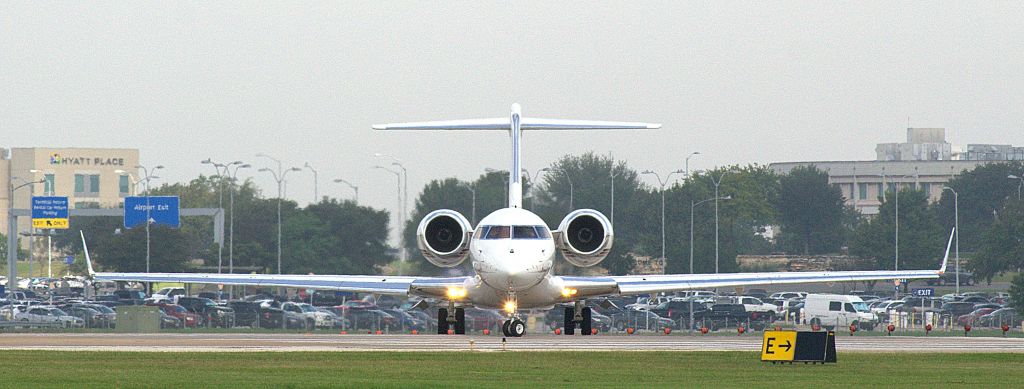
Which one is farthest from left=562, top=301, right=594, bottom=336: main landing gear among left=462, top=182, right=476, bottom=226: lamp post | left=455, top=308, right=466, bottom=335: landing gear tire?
left=462, top=182, right=476, bottom=226: lamp post

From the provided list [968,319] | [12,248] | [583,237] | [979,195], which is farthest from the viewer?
[979,195]

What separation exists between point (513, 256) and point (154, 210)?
6476 centimetres

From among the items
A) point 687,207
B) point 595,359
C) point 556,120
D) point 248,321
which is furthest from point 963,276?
point 595,359

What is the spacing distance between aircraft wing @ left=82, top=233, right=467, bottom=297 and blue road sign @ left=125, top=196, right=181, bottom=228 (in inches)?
2213

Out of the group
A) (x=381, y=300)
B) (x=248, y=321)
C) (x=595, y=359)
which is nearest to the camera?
(x=595, y=359)

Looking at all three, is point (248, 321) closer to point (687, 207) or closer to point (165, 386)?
point (165, 386)

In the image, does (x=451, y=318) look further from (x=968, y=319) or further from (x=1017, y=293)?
(x=1017, y=293)

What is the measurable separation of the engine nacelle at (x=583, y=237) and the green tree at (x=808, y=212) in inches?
3771

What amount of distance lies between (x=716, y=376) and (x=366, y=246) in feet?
221

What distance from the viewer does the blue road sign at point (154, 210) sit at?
10644cm

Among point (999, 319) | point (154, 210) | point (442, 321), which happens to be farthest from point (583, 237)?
point (154, 210)

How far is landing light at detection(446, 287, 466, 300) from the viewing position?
4934 cm

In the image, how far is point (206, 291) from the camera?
121625 millimetres

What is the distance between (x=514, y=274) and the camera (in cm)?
4650
